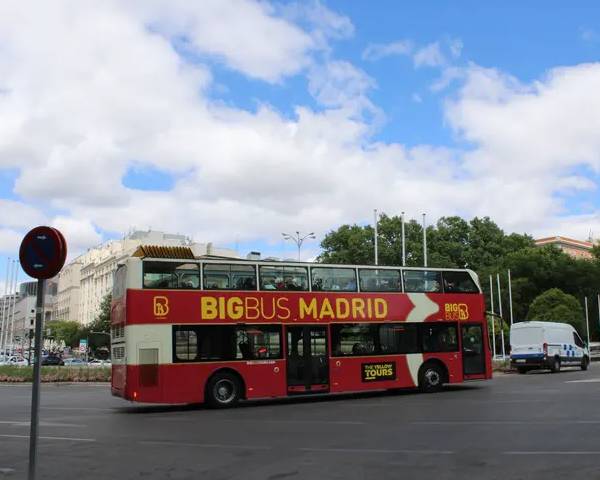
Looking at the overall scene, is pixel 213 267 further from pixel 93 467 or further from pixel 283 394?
pixel 93 467

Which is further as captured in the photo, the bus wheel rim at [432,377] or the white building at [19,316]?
the white building at [19,316]

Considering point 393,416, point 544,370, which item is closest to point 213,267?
point 393,416

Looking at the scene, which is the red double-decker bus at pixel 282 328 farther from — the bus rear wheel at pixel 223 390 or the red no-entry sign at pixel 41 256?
the red no-entry sign at pixel 41 256

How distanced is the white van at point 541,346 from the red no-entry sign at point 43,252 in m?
30.0

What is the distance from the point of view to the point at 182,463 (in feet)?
29.5

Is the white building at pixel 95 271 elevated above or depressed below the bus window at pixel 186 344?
above

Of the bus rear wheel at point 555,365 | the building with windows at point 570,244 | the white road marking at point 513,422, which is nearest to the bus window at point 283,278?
the white road marking at point 513,422

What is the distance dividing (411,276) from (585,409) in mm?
7408

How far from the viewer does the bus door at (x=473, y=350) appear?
70.8 feet

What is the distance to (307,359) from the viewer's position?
1891cm

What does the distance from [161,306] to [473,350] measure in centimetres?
1054

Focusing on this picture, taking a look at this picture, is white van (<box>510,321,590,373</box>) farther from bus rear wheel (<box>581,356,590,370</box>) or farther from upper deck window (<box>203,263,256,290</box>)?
upper deck window (<box>203,263,256,290</box>)

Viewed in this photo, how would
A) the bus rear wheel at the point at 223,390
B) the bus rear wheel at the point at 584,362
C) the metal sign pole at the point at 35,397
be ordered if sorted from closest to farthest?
the metal sign pole at the point at 35,397, the bus rear wheel at the point at 223,390, the bus rear wheel at the point at 584,362

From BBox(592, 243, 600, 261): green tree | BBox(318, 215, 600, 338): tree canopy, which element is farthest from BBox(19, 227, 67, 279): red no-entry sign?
BBox(592, 243, 600, 261): green tree
